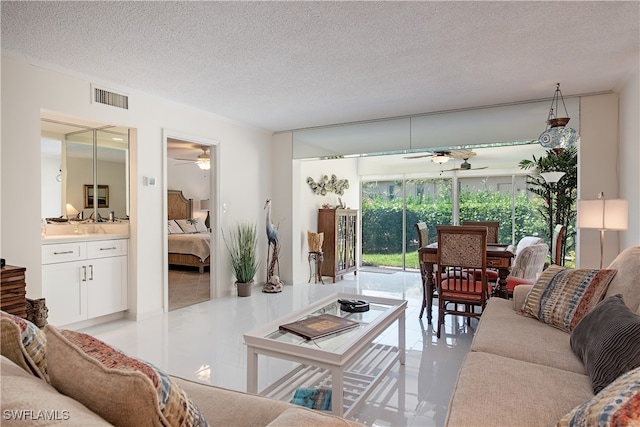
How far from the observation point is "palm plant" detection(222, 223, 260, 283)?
511 cm

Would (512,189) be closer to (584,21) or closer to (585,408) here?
(584,21)

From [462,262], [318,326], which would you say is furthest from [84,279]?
[462,262]

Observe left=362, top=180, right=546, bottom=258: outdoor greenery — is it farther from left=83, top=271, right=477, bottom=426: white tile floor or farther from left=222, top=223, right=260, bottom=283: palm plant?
left=222, top=223, right=260, bottom=283: palm plant

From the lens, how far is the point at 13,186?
2.99 metres

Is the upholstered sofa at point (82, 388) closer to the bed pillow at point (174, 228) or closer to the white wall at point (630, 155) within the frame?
the white wall at point (630, 155)

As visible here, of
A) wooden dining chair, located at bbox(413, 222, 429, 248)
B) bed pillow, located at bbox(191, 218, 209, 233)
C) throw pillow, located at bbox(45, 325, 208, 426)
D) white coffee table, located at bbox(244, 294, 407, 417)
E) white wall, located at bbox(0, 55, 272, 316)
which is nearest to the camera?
throw pillow, located at bbox(45, 325, 208, 426)

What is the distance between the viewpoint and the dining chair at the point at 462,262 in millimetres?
3285

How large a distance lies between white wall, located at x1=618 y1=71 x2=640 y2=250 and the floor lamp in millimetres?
317

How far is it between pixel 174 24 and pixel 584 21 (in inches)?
109

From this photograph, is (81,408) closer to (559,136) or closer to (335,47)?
(335,47)

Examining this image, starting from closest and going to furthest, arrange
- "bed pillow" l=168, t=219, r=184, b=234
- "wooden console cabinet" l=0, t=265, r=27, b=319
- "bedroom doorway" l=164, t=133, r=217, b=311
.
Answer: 1. "wooden console cabinet" l=0, t=265, r=27, b=319
2. "bedroom doorway" l=164, t=133, r=217, b=311
3. "bed pillow" l=168, t=219, r=184, b=234

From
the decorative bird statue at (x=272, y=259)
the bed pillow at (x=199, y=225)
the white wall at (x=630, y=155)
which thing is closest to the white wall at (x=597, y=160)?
the white wall at (x=630, y=155)

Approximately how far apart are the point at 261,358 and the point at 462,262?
1.98m

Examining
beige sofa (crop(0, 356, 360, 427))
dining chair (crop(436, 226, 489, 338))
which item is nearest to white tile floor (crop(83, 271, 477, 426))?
dining chair (crop(436, 226, 489, 338))
